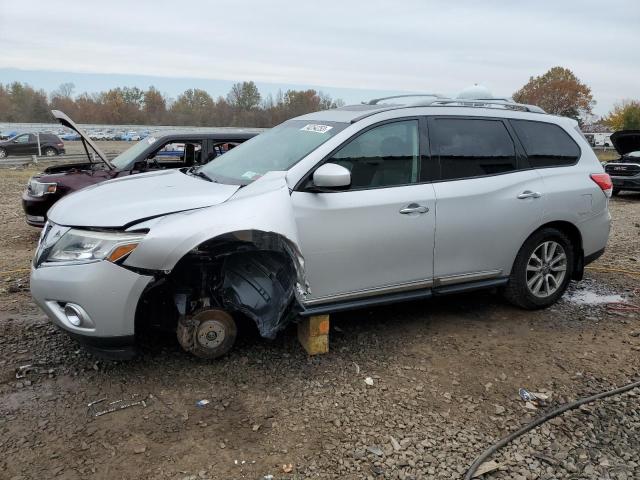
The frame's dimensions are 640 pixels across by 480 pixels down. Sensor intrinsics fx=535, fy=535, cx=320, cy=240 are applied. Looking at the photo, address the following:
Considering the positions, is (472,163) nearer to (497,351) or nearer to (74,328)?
(497,351)

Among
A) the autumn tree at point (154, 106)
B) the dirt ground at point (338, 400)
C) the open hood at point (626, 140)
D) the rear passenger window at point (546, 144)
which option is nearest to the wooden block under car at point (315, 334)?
the dirt ground at point (338, 400)

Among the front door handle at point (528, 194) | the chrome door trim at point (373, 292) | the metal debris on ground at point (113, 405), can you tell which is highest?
the front door handle at point (528, 194)

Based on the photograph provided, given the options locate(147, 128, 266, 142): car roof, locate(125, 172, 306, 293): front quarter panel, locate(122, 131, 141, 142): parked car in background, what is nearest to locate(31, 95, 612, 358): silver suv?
locate(125, 172, 306, 293): front quarter panel

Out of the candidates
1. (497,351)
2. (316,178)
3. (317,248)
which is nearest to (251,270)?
(317,248)

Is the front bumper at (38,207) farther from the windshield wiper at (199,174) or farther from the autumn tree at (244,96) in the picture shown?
the autumn tree at (244,96)

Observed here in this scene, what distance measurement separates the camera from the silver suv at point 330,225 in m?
3.29

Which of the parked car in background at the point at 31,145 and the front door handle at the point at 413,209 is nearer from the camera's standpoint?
the front door handle at the point at 413,209

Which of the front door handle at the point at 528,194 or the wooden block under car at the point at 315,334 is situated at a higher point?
the front door handle at the point at 528,194

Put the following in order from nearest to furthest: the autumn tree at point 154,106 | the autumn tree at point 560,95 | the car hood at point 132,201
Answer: the car hood at point 132,201, the autumn tree at point 560,95, the autumn tree at point 154,106

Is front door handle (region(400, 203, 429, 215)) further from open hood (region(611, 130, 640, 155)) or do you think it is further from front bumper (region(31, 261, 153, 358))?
open hood (region(611, 130, 640, 155))

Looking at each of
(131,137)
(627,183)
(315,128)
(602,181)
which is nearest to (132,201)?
(315,128)

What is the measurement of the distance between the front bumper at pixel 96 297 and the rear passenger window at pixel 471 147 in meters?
2.43

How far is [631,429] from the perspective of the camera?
127 inches

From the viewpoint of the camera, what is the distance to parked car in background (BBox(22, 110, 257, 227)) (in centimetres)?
700
